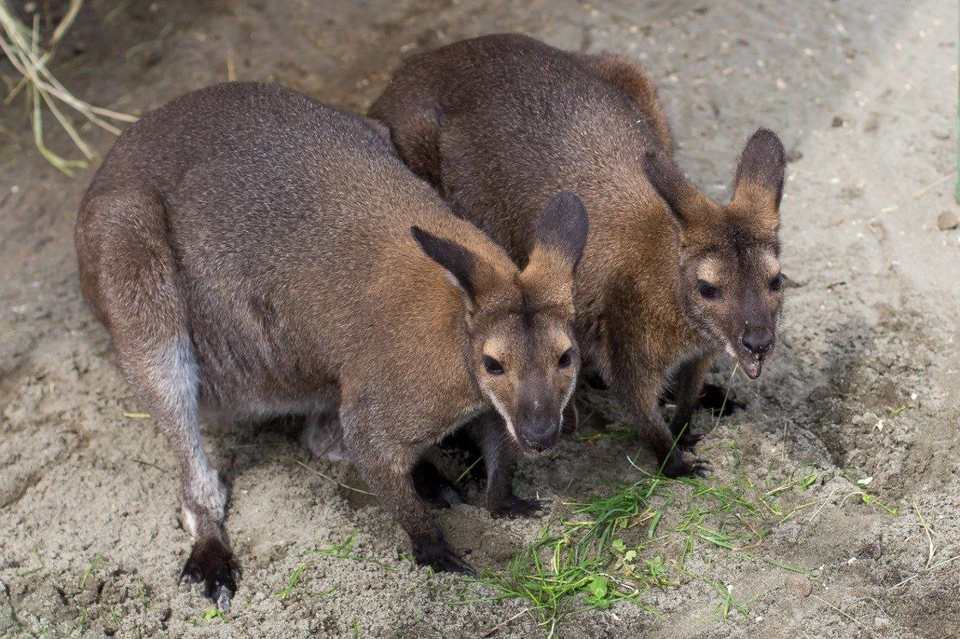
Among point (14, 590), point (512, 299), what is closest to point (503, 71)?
point (512, 299)

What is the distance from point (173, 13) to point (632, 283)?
19.2ft

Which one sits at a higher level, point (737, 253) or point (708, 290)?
point (737, 253)

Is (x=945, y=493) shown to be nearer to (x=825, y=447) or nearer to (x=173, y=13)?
(x=825, y=447)

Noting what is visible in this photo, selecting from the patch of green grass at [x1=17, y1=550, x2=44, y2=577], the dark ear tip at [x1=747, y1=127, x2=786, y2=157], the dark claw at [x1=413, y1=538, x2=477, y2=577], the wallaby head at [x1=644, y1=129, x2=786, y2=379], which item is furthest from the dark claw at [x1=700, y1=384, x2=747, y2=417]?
the patch of green grass at [x1=17, y1=550, x2=44, y2=577]

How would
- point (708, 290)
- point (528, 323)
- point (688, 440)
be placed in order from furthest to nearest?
1. point (688, 440)
2. point (708, 290)
3. point (528, 323)

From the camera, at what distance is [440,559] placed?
17.5ft

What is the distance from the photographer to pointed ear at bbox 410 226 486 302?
464 cm

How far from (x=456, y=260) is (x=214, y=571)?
211 centimetres

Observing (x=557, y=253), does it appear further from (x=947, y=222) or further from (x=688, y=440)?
(x=947, y=222)

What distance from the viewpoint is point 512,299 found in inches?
188

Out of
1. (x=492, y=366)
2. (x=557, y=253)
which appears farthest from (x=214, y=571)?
(x=557, y=253)

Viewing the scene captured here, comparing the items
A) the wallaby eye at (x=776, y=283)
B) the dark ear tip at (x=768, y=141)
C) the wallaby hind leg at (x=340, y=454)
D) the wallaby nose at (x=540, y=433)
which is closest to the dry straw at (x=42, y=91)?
the wallaby hind leg at (x=340, y=454)

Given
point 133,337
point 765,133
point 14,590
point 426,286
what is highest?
point 765,133

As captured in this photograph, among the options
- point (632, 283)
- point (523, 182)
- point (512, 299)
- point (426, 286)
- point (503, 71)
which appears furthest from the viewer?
point (503, 71)
